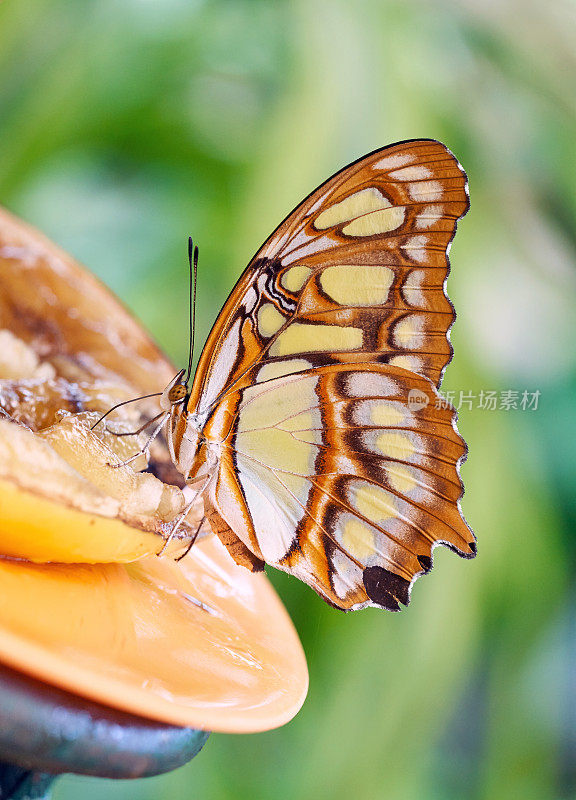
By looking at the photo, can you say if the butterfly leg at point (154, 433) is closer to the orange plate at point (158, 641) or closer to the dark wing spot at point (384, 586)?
the orange plate at point (158, 641)

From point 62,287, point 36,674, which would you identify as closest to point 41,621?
point 36,674

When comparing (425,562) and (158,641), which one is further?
(425,562)

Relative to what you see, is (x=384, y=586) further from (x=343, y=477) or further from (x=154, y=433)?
(x=154, y=433)

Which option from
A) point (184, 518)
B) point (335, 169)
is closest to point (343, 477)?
point (184, 518)

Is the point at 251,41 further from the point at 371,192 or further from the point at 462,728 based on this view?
the point at 462,728

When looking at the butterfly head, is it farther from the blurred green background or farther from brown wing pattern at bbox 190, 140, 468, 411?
the blurred green background

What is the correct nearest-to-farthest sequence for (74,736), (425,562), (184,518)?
A: 1. (74,736)
2. (184,518)
3. (425,562)

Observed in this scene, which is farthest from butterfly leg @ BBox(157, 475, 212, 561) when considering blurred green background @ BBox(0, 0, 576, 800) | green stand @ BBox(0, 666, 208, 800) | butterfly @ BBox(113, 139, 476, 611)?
blurred green background @ BBox(0, 0, 576, 800)

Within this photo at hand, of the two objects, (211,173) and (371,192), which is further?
(211,173)
